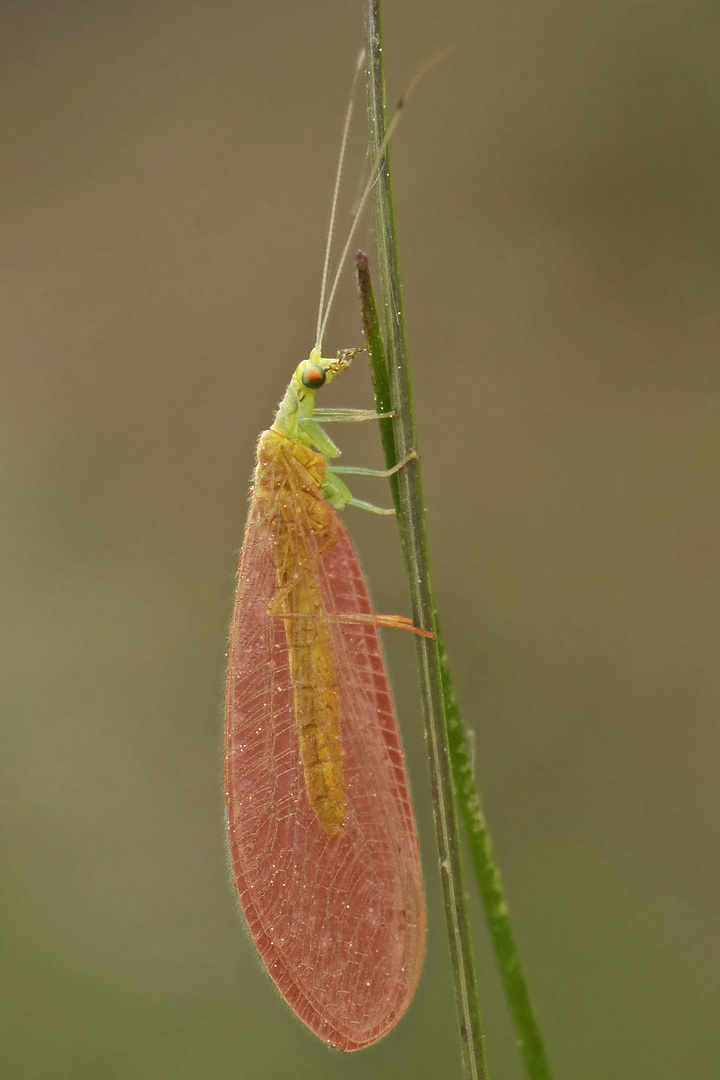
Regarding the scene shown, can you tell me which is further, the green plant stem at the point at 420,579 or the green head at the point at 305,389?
the green head at the point at 305,389

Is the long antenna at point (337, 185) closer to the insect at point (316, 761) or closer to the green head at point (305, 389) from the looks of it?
the green head at point (305, 389)

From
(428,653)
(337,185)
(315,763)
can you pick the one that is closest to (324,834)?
(315,763)

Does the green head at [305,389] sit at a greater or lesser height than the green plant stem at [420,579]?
greater

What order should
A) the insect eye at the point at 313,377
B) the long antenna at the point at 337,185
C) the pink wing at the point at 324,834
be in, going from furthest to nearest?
the insect eye at the point at 313,377, the pink wing at the point at 324,834, the long antenna at the point at 337,185

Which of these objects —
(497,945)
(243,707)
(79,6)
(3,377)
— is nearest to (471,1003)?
(497,945)

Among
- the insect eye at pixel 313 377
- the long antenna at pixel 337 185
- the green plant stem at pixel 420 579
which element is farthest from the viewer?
the insect eye at pixel 313 377

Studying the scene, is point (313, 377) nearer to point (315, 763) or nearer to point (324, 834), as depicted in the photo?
point (315, 763)

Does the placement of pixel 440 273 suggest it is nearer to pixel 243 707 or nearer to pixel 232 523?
pixel 232 523

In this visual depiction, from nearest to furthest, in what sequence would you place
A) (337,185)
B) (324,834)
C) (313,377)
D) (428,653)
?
(428,653)
(337,185)
(324,834)
(313,377)

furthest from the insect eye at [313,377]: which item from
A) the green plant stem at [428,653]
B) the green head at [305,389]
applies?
the green plant stem at [428,653]
